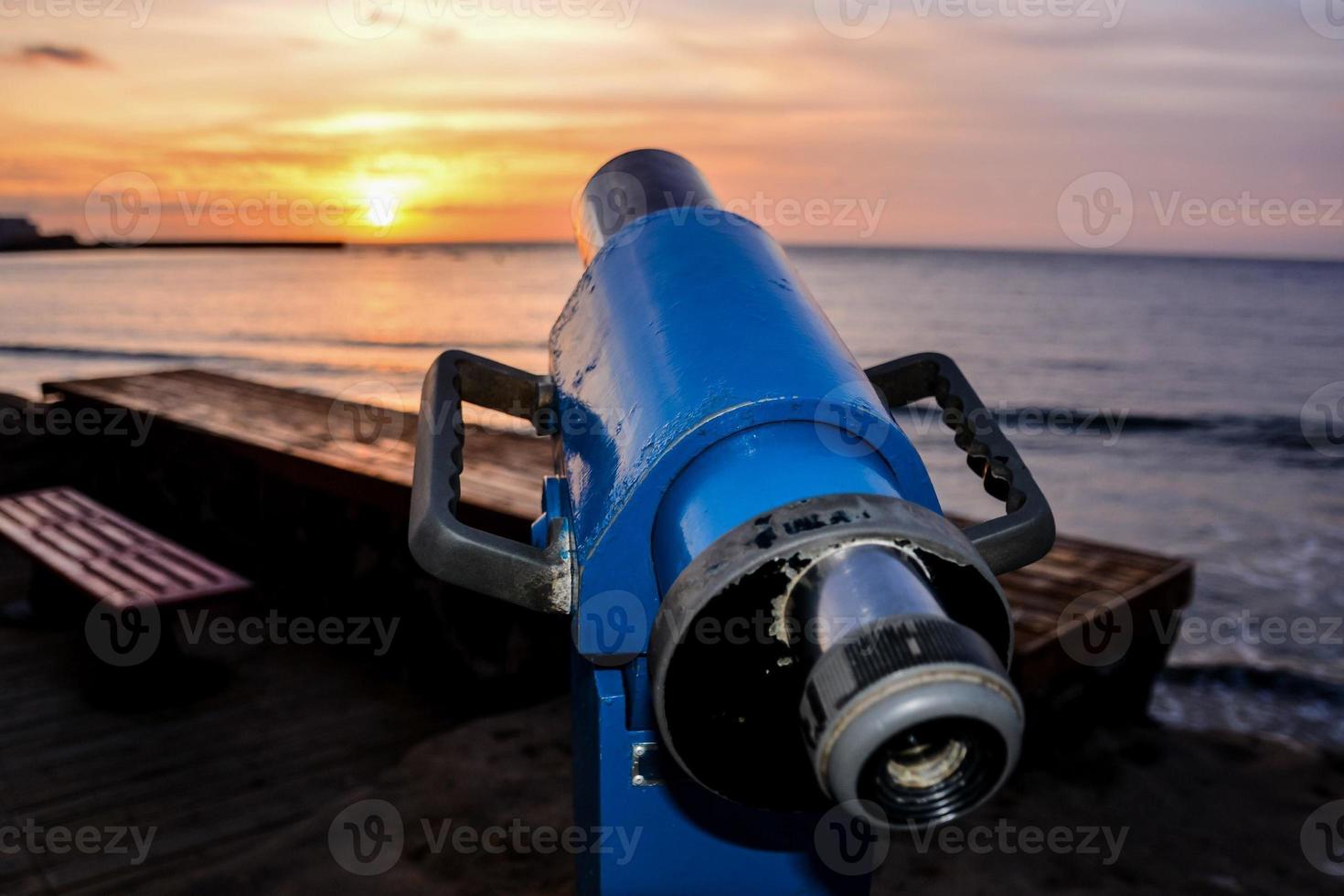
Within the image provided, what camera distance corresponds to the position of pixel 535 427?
1525mm

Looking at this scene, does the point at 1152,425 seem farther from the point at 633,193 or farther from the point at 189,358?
the point at 189,358

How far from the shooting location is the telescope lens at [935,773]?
0.72 meters

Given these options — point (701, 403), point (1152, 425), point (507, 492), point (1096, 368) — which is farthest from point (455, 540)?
point (1096, 368)

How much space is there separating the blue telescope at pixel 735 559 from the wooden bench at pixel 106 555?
3.56m

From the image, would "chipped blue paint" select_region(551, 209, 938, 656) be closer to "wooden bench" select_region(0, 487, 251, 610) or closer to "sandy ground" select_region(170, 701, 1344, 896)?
"sandy ground" select_region(170, 701, 1344, 896)

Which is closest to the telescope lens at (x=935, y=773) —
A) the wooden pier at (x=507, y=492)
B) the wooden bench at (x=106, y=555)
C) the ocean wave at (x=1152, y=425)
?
the wooden pier at (x=507, y=492)

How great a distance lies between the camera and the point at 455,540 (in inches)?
44.3

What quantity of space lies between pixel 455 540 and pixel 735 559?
1.33 feet

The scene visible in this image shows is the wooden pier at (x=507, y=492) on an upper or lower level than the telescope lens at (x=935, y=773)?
lower

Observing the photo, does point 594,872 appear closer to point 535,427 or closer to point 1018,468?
point 535,427

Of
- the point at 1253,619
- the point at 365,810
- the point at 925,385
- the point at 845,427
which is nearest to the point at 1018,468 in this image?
the point at 925,385

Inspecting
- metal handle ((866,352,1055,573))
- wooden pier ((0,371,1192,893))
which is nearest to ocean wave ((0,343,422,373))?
wooden pier ((0,371,1192,893))

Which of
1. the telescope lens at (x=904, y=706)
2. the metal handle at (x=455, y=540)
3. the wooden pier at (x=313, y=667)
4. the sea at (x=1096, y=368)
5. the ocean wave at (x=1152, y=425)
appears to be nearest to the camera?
the telescope lens at (x=904, y=706)

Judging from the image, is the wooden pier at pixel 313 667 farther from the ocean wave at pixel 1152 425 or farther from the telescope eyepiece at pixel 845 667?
the ocean wave at pixel 1152 425
